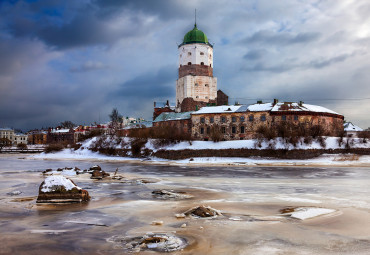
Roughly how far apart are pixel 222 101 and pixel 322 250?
227ft

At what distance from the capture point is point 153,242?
7.20 meters

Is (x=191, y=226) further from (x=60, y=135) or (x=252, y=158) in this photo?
(x=60, y=135)

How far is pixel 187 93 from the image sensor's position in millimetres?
69312

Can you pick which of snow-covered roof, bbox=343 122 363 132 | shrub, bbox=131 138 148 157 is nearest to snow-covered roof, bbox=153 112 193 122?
shrub, bbox=131 138 148 157

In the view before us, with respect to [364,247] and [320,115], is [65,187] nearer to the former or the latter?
[364,247]

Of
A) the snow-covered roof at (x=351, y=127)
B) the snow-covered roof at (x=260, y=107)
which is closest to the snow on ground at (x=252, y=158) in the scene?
the snow-covered roof at (x=260, y=107)

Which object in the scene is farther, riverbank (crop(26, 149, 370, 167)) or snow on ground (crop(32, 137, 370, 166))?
snow on ground (crop(32, 137, 370, 166))

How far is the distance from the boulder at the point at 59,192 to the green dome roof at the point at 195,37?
211 feet

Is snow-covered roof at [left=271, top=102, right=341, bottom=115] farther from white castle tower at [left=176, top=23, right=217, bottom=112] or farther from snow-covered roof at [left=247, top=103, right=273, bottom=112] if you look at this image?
white castle tower at [left=176, top=23, right=217, bottom=112]

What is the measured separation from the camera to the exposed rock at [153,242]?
22.5ft

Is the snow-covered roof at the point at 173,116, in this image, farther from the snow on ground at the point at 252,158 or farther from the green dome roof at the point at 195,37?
the green dome roof at the point at 195,37

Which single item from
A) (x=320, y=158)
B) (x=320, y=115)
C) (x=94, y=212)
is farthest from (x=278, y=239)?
(x=320, y=115)

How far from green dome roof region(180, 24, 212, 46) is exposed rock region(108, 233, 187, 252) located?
68.9m

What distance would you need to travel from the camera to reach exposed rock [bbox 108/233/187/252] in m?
6.86
